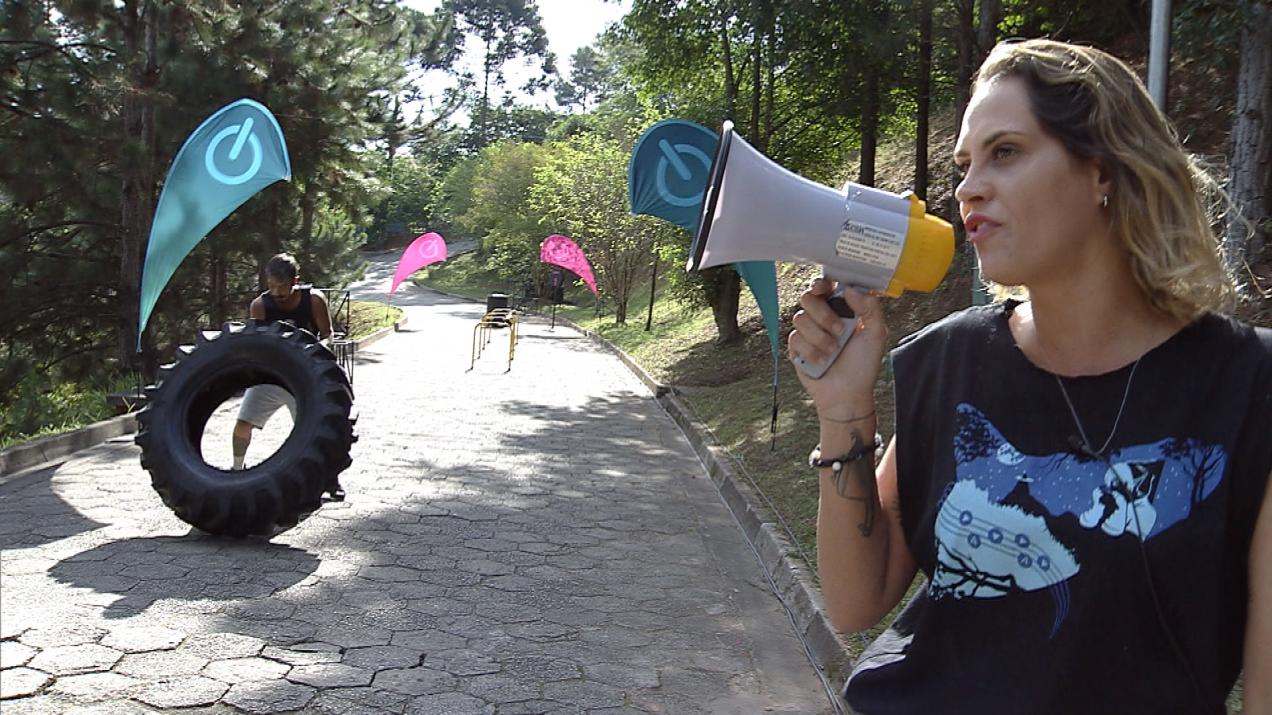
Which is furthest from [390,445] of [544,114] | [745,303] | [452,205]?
[544,114]

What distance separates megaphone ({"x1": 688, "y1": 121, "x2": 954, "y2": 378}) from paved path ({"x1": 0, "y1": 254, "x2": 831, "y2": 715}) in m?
1.15

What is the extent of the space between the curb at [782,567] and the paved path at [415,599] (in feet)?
0.29

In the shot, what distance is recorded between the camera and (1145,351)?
5.17 feet

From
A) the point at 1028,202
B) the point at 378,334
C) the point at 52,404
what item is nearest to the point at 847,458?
the point at 1028,202

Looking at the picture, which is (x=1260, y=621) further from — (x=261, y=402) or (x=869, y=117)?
(x=869, y=117)

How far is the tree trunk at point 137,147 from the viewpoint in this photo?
13.9 metres

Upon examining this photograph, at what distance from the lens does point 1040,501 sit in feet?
5.05

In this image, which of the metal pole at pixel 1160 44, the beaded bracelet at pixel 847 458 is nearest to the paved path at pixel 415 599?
the beaded bracelet at pixel 847 458

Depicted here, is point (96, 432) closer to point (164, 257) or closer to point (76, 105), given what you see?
point (164, 257)

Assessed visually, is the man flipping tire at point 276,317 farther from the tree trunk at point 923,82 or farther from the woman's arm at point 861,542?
the tree trunk at point 923,82

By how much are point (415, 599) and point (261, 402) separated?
259cm

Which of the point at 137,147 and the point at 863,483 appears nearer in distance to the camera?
the point at 863,483

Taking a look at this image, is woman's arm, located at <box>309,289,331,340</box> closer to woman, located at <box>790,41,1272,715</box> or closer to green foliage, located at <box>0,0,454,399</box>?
green foliage, located at <box>0,0,454,399</box>

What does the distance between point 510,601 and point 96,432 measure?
257 inches
